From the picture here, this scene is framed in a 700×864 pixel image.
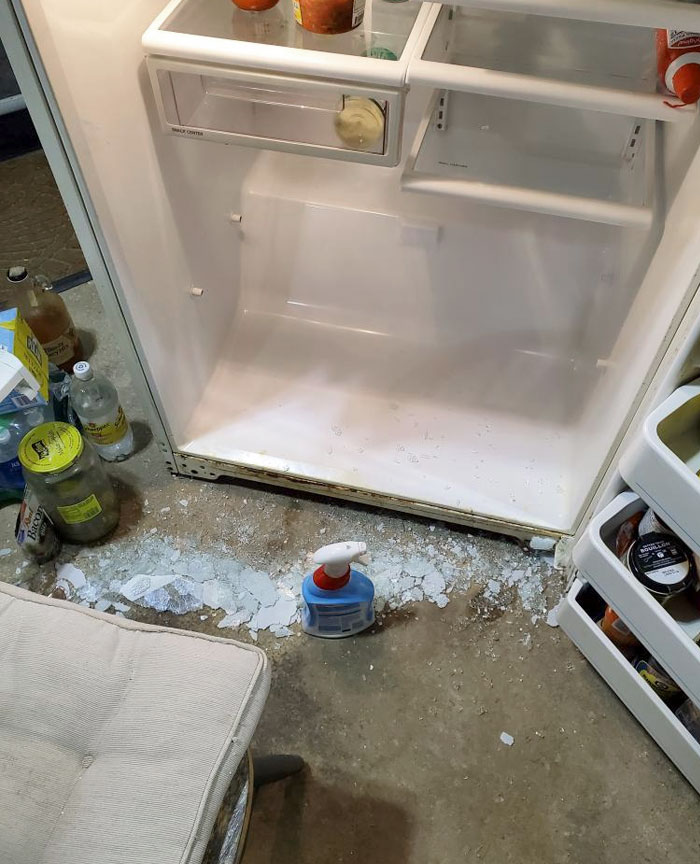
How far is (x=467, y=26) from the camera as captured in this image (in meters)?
1.22

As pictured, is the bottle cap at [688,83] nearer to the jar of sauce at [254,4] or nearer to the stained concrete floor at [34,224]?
the jar of sauce at [254,4]

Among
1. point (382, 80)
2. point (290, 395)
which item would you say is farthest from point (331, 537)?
point (382, 80)

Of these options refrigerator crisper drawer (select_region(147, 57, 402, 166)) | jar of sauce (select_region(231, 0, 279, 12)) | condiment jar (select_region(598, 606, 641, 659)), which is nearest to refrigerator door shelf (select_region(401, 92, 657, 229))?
refrigerator crisper drawer (select_region(147, 57, 402, 166))

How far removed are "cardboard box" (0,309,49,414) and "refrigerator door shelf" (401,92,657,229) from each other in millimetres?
814

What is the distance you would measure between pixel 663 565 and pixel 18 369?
1118mm

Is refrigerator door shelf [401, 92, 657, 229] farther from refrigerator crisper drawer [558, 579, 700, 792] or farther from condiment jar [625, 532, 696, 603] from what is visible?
refrigerator crisper drawer [558, 579, 700, 792]

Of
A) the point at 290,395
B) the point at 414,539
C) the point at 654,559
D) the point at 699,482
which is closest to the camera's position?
the point at 699,482

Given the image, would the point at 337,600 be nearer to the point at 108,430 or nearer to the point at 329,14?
the point at 108,430

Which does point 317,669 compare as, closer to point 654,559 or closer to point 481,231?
point 654,559

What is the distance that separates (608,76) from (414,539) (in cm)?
87

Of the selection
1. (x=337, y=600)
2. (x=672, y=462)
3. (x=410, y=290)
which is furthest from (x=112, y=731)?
(x=410, y=290)

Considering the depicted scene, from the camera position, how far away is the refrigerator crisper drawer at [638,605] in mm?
972

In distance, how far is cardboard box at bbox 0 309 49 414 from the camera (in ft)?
4.25

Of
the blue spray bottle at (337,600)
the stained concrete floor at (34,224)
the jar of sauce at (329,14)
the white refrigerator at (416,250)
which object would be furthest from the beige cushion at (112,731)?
the stained concrete floor at (34,224)
